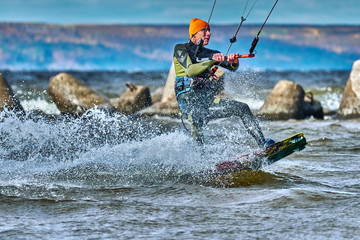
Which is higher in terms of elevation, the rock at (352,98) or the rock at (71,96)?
the rock at (71,96)

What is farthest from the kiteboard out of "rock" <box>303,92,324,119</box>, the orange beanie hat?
"rock" <box>303,92,324,119</box>

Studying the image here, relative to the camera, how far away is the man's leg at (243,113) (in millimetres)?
6797

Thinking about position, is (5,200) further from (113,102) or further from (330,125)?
(113,102)

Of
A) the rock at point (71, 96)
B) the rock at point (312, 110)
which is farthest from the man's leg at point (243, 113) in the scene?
the rock at point (71, 96)

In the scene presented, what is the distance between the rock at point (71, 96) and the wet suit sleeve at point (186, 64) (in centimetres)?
987

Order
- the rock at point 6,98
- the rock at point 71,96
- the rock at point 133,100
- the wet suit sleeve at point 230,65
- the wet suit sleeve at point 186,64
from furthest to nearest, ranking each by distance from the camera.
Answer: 1. the rock at point 71,96
2. the rock at point 133,100
3. the rock at point 6,98
4. the wet suit sleeve at point 230,65
5. the wet suit sleeve at point 186,64

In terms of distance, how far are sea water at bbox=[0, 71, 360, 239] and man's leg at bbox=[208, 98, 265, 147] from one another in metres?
0.48

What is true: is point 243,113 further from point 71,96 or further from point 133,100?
point 71,96

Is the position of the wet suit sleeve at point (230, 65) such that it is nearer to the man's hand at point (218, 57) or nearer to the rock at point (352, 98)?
the man's hand at point (218, 57)

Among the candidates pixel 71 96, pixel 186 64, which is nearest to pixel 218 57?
pixel 186 64

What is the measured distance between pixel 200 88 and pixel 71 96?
1057cm

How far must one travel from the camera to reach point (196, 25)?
22.9 ft

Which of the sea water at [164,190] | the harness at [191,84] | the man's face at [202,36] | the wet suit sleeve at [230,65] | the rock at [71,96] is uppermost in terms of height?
the rock at [71,96]

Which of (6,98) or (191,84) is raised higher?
(6,98)
